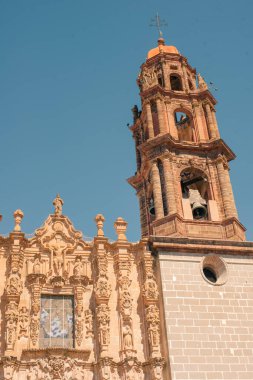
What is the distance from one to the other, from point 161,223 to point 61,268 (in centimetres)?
409

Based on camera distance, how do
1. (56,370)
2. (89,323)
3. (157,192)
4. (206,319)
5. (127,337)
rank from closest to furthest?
1. (56,370)
2. (127,337)
3. (89,323)
4. (206,319)
5. (157,192)

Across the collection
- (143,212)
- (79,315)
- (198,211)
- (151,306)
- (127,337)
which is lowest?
(127,337)

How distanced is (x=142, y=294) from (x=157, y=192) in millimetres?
4494

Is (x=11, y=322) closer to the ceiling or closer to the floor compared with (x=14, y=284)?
closer to the floor

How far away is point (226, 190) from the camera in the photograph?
→ 74.5 feet

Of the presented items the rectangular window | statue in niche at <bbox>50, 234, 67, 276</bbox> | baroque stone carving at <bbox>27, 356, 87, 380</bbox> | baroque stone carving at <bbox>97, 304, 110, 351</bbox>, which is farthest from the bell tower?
baroque stone carving at <bbox>27, 356, 87, 380</bbox>

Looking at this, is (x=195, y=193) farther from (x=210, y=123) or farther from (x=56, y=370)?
(x=56, y=370)

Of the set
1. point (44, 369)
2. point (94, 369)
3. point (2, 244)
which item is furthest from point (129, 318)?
point (2, 244)

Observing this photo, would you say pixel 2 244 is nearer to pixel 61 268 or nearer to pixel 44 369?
pixel 61 268

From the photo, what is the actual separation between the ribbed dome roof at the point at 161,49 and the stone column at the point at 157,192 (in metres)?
7.17

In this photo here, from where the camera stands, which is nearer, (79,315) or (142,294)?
(79,315)

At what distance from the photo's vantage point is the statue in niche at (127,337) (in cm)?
1817

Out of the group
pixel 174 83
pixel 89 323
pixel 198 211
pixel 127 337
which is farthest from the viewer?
pixel 174 83

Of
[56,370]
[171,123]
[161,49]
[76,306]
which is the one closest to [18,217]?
[76,306]
